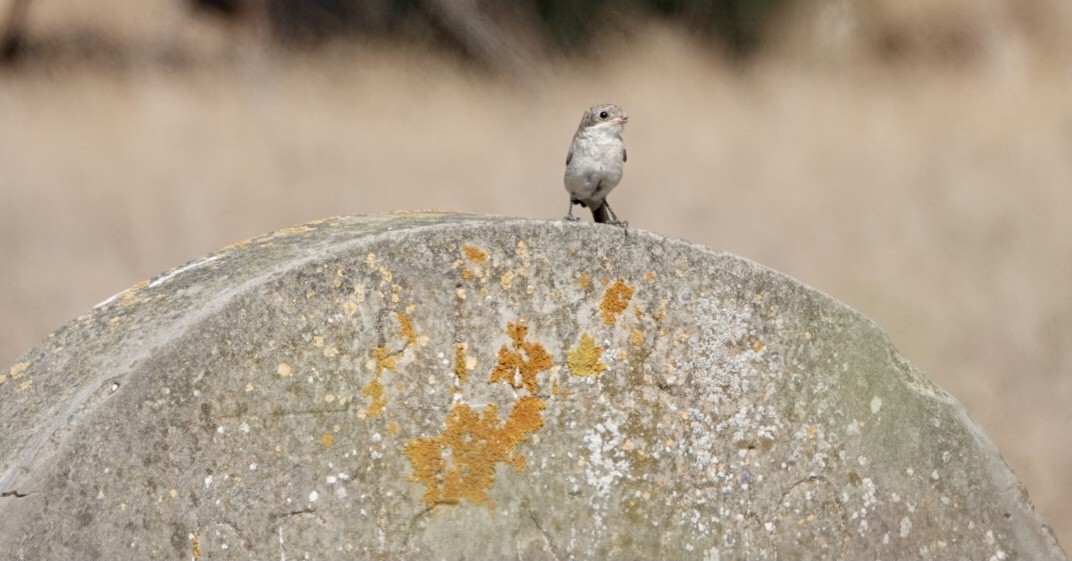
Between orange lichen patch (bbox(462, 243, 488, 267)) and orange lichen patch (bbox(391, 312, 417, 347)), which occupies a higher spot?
orange lichen patch (bbox(462, 243, 488, 267))

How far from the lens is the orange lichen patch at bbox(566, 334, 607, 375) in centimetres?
349

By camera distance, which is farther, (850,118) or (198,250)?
(850,118)

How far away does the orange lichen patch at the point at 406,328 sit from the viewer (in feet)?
11.1

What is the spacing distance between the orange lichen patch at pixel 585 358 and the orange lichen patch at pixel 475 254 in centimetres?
31

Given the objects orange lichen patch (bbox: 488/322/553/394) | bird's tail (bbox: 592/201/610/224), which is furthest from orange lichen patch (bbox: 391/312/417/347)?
bird's tail (bbox: 592/201/610/224)

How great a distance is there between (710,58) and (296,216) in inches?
165

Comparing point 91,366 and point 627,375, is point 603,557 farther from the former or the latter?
point 91,366

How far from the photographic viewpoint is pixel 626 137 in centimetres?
1111

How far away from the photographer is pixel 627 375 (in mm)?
3520

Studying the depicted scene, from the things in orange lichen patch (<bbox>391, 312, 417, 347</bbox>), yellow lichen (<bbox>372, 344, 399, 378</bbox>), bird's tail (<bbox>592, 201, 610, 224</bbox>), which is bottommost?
yellow lichen (<bbox>372, 344, 399, 378</bbox>)

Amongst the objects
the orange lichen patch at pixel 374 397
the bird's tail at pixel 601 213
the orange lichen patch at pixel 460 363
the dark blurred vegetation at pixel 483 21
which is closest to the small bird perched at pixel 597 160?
the bird's tail at pixel 601 213

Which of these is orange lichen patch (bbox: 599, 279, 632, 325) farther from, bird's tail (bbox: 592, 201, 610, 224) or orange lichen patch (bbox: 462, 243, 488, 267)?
bird's tail (bbox: 592, 201, 610, 224)

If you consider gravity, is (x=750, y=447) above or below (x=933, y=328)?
below

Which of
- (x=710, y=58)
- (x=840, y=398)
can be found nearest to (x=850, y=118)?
(x=710, y=58)
